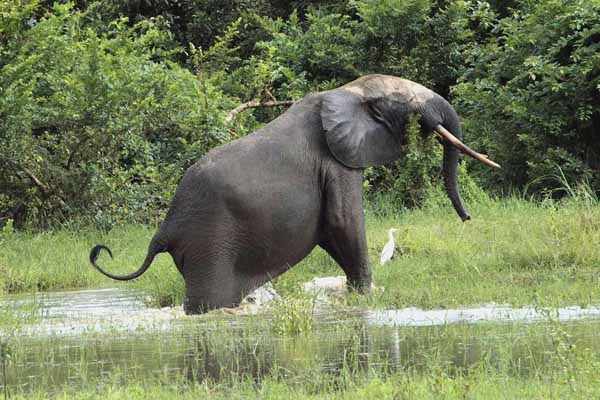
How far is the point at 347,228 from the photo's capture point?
10.2m

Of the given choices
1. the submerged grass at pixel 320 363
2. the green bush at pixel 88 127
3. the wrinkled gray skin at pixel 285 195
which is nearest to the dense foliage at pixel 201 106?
the green bush at pixel 88 127

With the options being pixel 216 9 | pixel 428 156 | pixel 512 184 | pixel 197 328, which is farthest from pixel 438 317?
pixel 216 9

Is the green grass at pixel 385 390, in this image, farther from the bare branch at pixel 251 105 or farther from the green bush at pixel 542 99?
the bare branch at pixel 251 105

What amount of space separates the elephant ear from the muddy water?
5.13ft

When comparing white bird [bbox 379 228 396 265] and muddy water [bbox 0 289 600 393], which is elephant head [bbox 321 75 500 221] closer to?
white bird [bbox 379 228 396 265]

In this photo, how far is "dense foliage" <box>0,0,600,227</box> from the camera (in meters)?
15.2

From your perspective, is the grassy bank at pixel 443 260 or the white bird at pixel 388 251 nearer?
the grassy bank at pixel 443 260

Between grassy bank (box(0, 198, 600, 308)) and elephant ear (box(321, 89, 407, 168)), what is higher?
elephant ear (box(321, 89, 407, 168))

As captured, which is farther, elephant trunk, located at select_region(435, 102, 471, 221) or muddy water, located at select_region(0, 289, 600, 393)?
elephant trunk, located at select_region(435, 102, 471, 221)

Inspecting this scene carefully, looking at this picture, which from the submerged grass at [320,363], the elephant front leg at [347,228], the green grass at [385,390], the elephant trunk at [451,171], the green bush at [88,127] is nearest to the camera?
the green grass at [385,390]

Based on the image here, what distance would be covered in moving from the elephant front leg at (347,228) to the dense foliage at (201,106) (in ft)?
16.3

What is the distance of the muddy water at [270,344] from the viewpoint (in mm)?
6875

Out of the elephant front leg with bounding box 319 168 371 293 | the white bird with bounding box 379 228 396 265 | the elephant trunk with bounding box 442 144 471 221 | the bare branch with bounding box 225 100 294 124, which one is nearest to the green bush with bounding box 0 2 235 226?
the bare branch with bounding box 225 100 294 124

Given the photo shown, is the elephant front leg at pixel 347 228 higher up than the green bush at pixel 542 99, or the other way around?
the green bush at pixel 542 99
